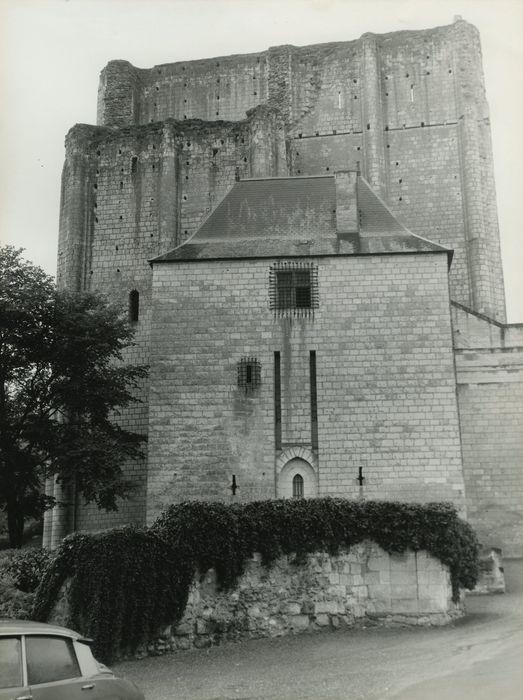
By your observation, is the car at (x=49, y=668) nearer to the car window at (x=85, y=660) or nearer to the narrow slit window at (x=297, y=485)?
the car window at (x=85, y=660)

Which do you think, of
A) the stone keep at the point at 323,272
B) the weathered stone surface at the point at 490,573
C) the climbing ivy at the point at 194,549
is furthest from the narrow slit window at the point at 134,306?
the climbing ivy at the point at 194,549

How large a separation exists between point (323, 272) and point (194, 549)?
1079cm

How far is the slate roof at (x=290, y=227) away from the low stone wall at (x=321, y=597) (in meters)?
10.6

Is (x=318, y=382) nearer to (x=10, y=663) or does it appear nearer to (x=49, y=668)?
(x=49, y=668)

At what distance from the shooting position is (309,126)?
125 ft

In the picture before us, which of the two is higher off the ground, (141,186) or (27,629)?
(141,186)

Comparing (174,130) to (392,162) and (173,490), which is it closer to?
(392,162)

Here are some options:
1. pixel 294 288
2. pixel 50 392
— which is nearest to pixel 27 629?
pixel 50 392

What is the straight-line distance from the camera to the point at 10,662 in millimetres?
7938

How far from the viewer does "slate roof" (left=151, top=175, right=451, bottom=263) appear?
2456 cm

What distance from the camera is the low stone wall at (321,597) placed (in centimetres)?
1522

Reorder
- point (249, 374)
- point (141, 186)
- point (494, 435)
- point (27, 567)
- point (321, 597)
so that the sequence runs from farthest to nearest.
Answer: point (141, 186) < point (494, 435) < point (249, 374) < point (27, 567) < point (321, 597)

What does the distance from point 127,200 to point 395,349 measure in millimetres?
16424

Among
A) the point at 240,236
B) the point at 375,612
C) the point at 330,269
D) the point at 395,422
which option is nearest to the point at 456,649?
the point at 375,612
